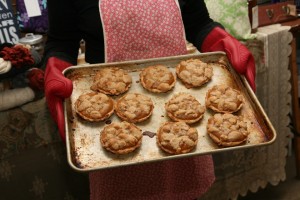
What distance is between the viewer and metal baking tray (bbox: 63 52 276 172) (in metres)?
1.48

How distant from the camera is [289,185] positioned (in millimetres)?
3186

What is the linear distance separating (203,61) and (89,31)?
53cm

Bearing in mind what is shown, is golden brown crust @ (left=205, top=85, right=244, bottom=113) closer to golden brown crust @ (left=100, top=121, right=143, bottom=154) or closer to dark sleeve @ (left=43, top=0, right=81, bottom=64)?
golden brown crust @ (left=100, top=121, right=143, bottom=154)

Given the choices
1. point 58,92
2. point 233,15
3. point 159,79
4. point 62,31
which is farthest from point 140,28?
point 233,15

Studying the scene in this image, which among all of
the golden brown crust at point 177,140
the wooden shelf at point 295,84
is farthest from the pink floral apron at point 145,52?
the wooden shelf at point 295,84

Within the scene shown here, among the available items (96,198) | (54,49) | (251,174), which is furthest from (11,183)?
(251,174)

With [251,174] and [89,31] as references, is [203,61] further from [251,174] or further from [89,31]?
[251,174]

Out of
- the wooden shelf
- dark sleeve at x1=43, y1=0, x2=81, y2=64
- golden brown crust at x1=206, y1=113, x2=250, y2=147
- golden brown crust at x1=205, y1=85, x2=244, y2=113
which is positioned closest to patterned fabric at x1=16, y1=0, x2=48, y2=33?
dark sleeve at x1=43, y1=0, x2=81, y2=64

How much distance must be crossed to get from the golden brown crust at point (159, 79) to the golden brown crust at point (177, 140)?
0.24 metres

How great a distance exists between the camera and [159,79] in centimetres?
172

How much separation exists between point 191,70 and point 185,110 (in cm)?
20

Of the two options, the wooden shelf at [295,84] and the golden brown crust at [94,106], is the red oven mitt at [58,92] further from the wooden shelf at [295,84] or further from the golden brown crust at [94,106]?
the wooden shelf at [295,84]

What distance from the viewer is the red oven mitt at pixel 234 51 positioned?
5.41ft

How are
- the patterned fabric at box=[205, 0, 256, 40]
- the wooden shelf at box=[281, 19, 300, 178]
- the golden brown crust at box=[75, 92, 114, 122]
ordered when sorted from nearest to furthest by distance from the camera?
the golden brown crust at box=[75, 92, 114, 122] < the patterned fabric at box=[205, 0, 256, 40] < the wooden shelf at box=[281, 19, 300, 178]
